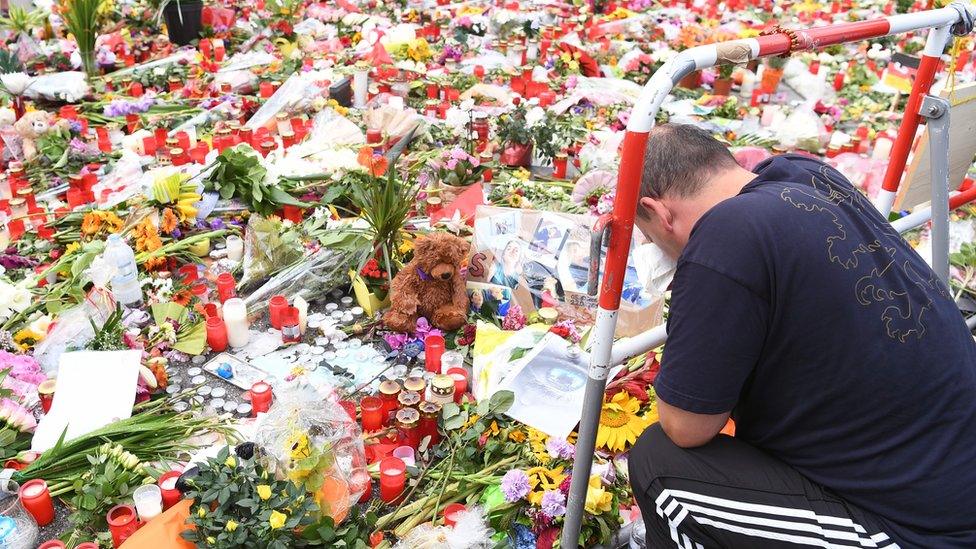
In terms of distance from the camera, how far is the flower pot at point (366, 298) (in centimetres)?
344

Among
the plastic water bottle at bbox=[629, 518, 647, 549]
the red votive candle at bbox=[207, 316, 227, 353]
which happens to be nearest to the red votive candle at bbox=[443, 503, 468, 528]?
the plastic water bottle at bbox=[629, 518, 647, 549]

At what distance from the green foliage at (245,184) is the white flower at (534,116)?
5.54ft

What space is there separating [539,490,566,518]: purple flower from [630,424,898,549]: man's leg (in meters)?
0.41

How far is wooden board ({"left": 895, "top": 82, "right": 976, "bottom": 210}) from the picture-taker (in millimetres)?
2564

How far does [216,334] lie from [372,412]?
909 millimetres

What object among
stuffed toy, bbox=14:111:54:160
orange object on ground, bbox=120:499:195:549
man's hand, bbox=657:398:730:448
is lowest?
orange object on ground, bbox=120:499:195:549

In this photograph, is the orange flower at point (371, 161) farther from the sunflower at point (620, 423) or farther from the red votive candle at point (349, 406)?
the sunflower at point (620, 423)

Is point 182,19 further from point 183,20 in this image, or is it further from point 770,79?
point 770,79

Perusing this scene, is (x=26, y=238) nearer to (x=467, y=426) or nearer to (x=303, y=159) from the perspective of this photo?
(x=303, y=159)

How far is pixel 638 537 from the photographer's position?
2.22 metres

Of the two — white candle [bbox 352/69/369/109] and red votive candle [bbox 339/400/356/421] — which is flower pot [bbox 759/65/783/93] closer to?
white candle [bbox 352/69/369/109]

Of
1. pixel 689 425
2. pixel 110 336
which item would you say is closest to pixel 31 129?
pixel 110 336

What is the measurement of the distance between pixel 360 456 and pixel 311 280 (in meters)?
1.31

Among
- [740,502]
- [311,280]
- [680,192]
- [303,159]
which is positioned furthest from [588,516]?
[303,159]
